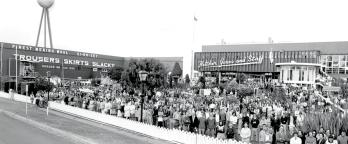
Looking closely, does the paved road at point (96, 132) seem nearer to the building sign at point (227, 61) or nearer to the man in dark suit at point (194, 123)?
the man in dark suit at point (194, 123)

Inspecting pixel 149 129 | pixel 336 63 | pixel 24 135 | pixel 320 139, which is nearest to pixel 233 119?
pixel 149 129

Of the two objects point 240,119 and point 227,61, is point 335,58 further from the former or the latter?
point 240,119

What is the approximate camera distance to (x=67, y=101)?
31031mm

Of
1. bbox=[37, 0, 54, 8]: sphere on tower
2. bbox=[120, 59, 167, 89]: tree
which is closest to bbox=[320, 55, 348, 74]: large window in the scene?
bbox=[120, 59, 167, 89]: tree

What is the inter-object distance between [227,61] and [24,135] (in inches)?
1808

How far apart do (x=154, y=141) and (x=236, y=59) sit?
44.4m

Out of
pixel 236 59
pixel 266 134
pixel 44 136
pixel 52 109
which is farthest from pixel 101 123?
pixel 236 59

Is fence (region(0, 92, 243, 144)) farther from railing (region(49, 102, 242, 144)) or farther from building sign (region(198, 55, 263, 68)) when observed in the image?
building sign (region(198, 55, 263, 68))

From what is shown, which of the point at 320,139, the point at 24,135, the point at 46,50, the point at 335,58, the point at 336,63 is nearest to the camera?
the point at 320,139

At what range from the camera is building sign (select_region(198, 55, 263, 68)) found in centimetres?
5878

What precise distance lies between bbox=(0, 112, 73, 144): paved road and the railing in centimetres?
402

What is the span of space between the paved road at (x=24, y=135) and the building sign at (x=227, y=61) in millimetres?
41657

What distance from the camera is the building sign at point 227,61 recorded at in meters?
58.8

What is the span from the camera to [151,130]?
19016mm
